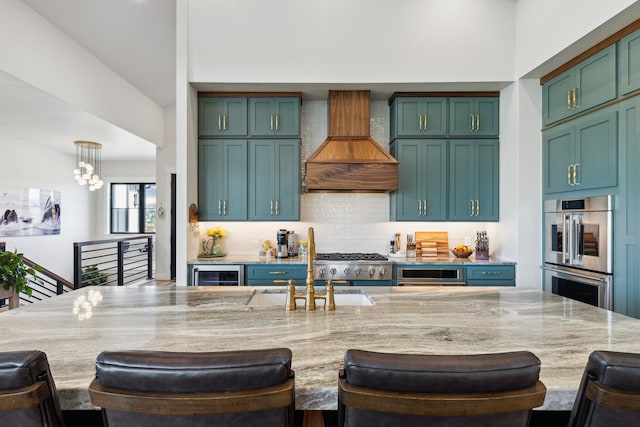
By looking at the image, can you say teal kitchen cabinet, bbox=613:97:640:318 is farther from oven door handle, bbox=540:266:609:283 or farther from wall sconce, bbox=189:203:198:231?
wall sconce, bbox=189:203:198:231

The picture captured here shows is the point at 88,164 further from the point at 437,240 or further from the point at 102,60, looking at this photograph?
the point at 437,240

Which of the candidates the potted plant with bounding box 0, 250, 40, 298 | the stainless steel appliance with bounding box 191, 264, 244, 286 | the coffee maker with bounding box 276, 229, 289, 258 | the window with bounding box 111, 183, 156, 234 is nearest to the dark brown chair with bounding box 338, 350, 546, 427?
the stainless steel appliance with bounding box 191, 264, 244, 286

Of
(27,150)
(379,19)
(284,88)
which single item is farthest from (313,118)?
(27,150)

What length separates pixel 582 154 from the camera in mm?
2951

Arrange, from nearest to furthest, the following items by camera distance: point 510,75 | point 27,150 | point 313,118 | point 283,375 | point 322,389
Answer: point 283,375 < point 322,389 < point 510,75 < point 313,118 < point 27,150

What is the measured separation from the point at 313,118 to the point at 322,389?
3.59 m

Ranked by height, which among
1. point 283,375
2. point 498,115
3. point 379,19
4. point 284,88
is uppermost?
point 379,19

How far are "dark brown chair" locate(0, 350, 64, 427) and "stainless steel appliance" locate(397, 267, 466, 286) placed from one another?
3.10 m

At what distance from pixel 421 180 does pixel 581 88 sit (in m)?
1.54

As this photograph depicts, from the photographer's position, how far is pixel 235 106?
3.84 meters

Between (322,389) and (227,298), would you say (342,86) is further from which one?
(322,389)

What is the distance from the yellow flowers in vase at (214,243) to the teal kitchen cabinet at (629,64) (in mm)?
3680

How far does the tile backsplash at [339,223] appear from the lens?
13.6 feet

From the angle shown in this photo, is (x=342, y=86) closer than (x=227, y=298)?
No
